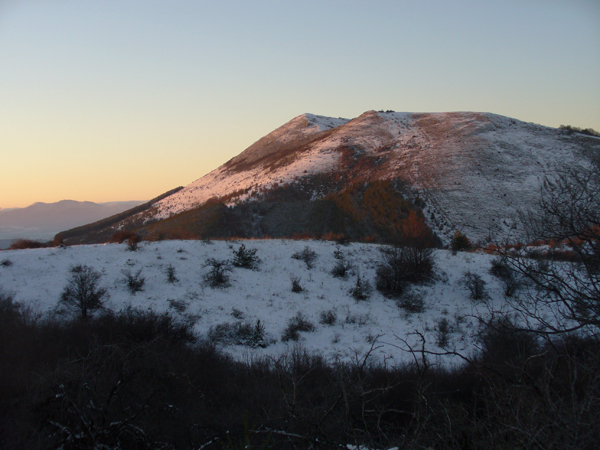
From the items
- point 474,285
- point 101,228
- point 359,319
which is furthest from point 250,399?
point 101,228

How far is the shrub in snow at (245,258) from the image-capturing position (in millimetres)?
20744

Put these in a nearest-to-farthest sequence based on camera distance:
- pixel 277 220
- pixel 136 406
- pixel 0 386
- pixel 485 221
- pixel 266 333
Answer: pixel 136 406
pixel 0 386
pixel 266 333
pixel 485 221
pixel 277 220

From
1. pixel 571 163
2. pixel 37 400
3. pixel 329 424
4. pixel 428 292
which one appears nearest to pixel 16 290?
pixel 37 400

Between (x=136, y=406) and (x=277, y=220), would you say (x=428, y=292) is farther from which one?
(x=277, y=220)

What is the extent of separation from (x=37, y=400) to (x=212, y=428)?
2.66m

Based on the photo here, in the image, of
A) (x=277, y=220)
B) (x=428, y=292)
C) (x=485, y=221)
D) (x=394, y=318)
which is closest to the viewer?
(x=394, y=318)

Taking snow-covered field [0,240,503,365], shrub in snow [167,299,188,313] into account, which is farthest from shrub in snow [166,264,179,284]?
shrub in snow [167,299,188,313]

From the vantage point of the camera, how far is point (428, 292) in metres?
19.1

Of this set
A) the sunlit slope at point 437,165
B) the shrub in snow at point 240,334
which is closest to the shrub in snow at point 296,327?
the shrub in snow at point 240,334

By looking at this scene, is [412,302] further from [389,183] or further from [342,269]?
[389,183]

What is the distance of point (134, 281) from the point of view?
17297 mm

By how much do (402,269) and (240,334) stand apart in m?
10.1

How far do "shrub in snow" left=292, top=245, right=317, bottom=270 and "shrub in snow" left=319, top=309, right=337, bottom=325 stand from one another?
14.5 ft

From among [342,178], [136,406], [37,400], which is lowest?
[136,406]
